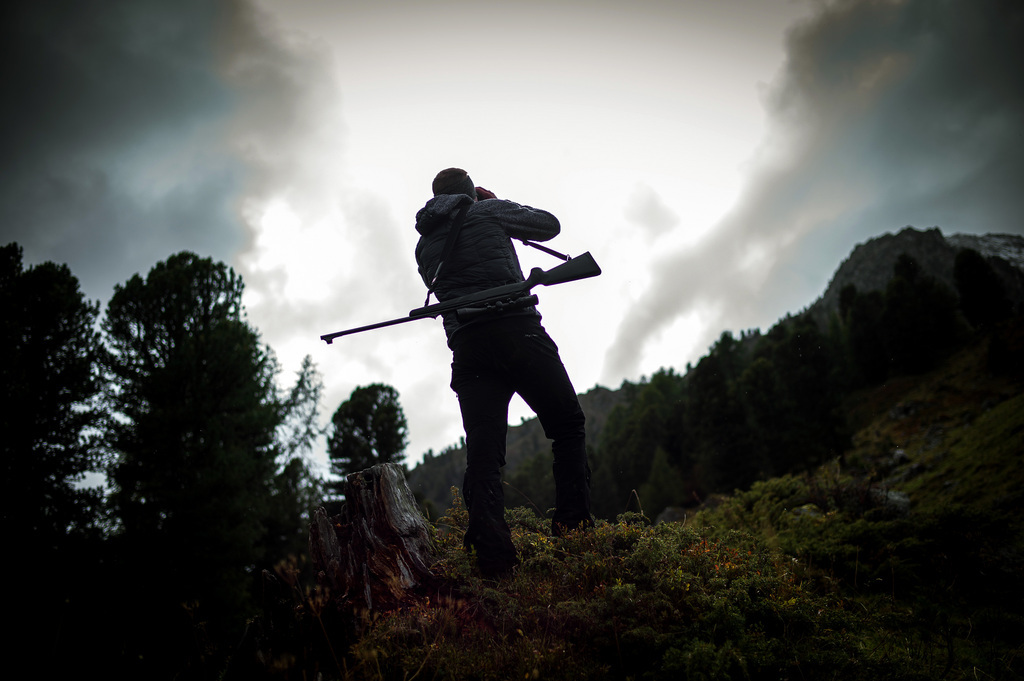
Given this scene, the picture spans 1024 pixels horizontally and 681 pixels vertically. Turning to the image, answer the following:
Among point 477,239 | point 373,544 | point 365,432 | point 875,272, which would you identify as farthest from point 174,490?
point 875,272

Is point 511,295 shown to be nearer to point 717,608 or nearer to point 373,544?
point 373,544

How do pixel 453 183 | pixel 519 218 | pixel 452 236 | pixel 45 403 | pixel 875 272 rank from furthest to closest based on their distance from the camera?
pixel 875 272 → pixel 45 403 → pixel 453 183 → pixel 519 218 → pixel 452 236

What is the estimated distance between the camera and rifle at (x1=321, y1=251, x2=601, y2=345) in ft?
12.3

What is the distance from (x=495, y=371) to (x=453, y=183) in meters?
1.86

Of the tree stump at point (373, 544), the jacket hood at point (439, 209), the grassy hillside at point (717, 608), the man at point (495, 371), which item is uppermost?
the jacket hood at point (439, 209)

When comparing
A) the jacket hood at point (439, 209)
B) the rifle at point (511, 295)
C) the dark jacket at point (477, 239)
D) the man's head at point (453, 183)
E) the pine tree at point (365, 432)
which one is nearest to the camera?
the rifle at point (511, 295)

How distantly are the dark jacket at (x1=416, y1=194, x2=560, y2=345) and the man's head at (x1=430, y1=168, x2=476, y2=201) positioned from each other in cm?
23

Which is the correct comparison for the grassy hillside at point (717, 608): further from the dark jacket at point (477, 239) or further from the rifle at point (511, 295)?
the dark jacket at point (477, 239)

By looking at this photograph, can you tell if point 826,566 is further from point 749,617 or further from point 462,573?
point 462,573

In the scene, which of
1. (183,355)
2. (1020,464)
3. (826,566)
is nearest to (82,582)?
(183,355)

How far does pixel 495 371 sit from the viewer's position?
152 inches

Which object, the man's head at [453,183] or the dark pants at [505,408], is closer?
the dark pants at [505,408]

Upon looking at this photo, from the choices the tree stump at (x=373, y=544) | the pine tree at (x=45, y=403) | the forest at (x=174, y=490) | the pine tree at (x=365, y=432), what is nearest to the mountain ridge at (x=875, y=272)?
the pine tree at (x=365, y=432)

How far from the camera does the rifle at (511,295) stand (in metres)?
3.75
